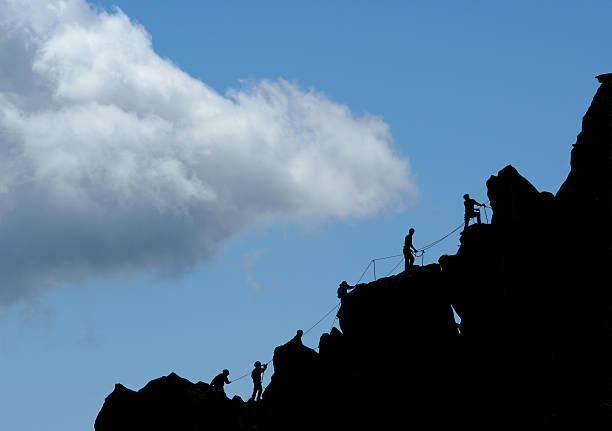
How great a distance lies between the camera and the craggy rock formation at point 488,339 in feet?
160

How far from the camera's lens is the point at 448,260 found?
5825 cm

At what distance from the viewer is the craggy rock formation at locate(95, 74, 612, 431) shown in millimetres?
48844

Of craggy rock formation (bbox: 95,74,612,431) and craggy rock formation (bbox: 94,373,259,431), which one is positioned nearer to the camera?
craggy rock formation (bbox: 95,74,612,431)

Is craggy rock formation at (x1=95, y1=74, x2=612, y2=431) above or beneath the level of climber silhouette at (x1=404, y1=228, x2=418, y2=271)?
beneath

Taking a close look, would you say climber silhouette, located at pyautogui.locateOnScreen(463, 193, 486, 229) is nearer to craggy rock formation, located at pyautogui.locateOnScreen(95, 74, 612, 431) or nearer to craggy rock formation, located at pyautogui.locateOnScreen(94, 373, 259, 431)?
craggy rock formation, located at pyautogui.locateOnScreen(95, 74, 612, 431)

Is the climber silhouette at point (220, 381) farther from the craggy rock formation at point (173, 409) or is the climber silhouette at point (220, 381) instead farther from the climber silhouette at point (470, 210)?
Result: the climber silhouette at point (470, 210)

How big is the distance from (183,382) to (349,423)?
14.6 m

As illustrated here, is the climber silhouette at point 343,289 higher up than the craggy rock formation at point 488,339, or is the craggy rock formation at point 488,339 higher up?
the climber silhouette at point 343,289

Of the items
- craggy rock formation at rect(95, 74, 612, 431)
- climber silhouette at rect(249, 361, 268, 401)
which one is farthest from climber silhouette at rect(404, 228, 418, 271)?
climber silhouette at rect(249, 361, 268, 401)

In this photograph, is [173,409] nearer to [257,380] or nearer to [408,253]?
[257,380]

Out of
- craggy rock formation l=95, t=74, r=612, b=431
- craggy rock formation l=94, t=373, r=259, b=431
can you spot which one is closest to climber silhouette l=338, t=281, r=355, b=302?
craggy rock formation l=95, t=74, r=612, b=431

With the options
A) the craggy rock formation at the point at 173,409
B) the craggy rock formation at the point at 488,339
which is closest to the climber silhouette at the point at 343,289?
the craggy rock formation at the point at 488,339

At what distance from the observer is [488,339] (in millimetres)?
53844

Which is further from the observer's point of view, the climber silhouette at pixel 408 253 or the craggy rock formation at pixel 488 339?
the climber silhouette at pixel 408 253
